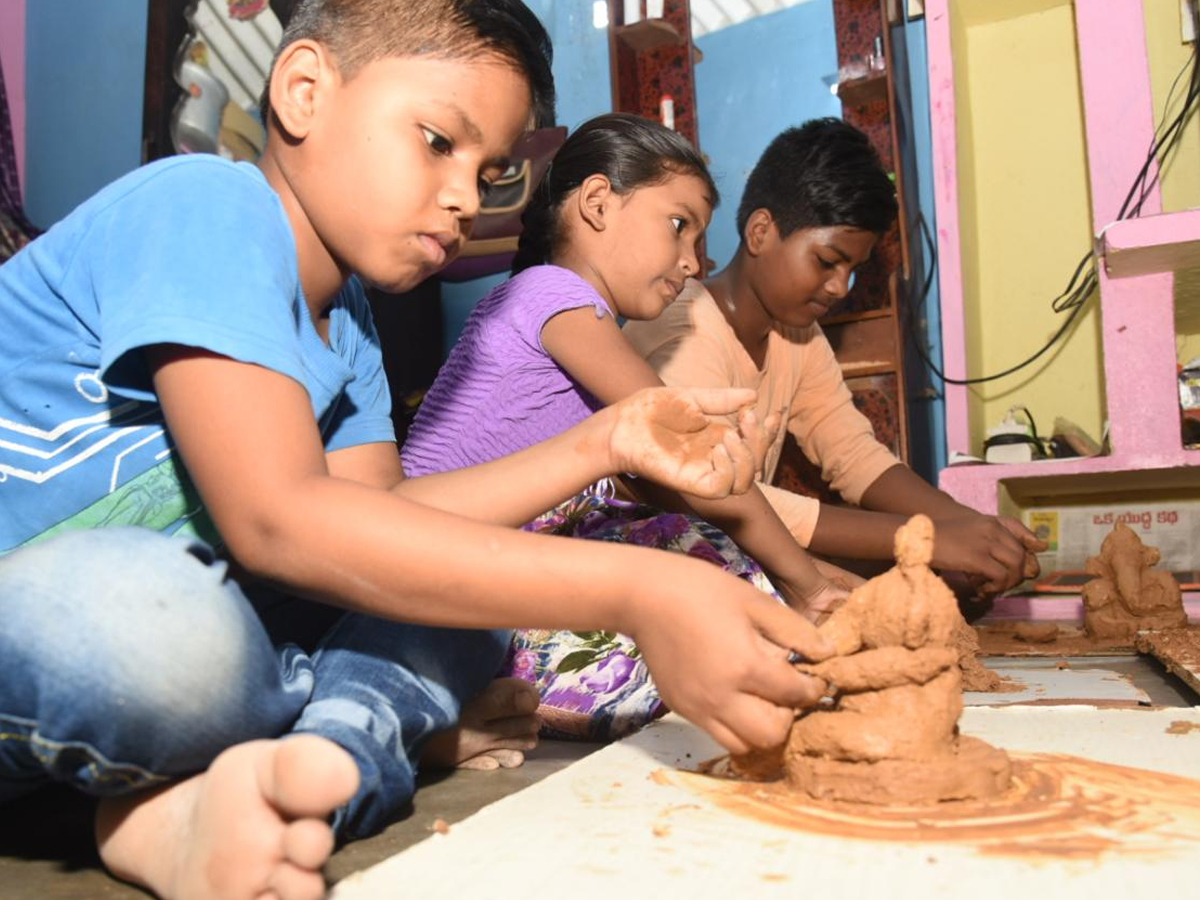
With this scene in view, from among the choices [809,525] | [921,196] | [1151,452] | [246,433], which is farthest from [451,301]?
[246,433]

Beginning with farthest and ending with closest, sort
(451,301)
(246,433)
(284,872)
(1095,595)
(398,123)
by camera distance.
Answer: (451,301), (1095,595), (398,123), (246,433), (284,872)

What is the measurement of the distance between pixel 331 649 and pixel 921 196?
2729mm

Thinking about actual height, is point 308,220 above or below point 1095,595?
above

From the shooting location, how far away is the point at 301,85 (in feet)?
3.69

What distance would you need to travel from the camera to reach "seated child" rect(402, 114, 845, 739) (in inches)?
61.6

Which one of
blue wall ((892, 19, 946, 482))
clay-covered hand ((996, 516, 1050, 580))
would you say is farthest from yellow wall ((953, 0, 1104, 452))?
clay-covered hand ((996, 516, 1050, 580))

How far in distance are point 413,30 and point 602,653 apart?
0.89 metres

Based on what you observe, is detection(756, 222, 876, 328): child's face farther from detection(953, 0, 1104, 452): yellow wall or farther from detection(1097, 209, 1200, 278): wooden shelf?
detection(953, 0, 1104, 452): yellow wall

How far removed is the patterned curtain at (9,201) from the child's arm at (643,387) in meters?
2.73

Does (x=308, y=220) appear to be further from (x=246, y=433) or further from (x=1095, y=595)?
(x=1095, y=595)

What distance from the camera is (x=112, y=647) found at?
81 centimetres

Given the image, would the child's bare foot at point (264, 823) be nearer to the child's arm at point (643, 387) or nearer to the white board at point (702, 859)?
the white board at point (702, 859)

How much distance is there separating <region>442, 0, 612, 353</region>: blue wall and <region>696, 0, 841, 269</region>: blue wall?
14.0 inches

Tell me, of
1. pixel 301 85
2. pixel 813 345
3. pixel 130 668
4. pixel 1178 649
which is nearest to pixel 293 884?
pixel 130 668
